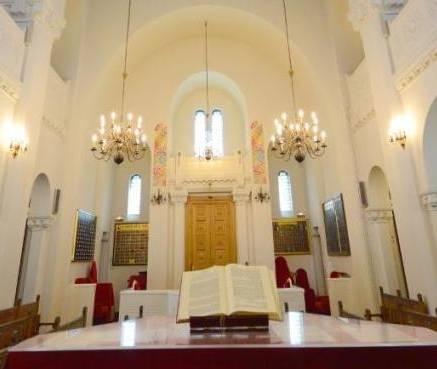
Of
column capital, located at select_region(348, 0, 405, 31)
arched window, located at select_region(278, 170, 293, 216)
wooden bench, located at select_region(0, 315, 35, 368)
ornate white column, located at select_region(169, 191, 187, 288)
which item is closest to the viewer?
wooden bench, located at select_region(0, 315, 35, 368)

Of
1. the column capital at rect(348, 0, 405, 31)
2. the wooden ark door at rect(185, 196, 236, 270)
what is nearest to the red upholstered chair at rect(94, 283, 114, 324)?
the wooden ark door at rect(185, 196, 236, 270)

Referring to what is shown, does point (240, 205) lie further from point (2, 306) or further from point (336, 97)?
point (2, 306)

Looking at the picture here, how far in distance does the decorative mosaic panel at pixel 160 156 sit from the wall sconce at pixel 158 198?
297 mm

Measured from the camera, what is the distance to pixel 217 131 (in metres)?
10.3

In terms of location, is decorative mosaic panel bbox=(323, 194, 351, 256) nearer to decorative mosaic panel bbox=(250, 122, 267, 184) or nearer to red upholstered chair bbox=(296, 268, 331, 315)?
red upholstered chair bbox=(296, 268, 331, 315)

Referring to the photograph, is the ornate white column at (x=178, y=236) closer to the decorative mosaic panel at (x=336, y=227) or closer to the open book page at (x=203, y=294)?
the decorative mosaic panel at (x=336, y=227)

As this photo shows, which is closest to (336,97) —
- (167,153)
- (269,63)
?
(269,63)

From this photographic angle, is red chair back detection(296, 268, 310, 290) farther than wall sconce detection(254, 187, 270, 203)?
Yes

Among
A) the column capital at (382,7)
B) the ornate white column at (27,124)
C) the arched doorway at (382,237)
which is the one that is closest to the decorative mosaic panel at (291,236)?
the arched doorway at (382,237)

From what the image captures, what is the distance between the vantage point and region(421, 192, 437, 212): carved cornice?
470cm

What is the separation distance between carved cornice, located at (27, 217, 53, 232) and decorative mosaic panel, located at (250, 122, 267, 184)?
225 inches

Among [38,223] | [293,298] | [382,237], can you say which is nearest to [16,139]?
[38,223]

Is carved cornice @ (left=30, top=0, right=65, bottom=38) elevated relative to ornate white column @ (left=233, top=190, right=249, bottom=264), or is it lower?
elevated

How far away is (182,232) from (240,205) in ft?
6.41
